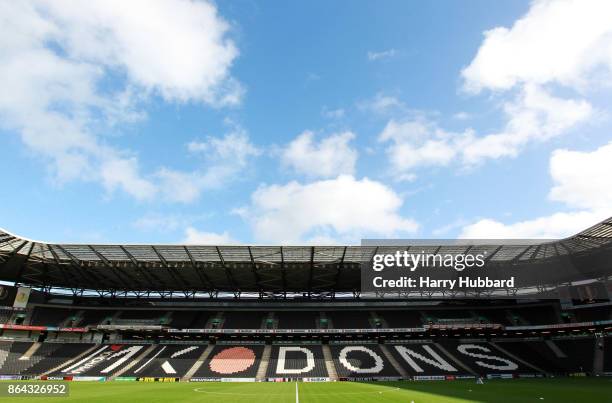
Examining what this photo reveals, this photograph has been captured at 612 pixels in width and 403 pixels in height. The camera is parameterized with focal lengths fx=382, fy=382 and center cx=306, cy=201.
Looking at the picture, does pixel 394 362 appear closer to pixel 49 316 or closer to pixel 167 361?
pixel 167 361

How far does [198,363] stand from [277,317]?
1492cm

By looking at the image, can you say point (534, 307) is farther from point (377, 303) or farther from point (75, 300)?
point (75, 300)

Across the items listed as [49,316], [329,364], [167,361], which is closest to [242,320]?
[167,361]

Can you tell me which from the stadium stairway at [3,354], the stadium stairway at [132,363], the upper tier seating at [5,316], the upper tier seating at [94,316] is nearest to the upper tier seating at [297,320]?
the stadium stairway at [132,363]

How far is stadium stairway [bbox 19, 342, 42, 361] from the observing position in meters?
52.0

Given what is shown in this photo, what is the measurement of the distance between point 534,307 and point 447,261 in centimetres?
2208

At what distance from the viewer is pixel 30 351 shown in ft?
177

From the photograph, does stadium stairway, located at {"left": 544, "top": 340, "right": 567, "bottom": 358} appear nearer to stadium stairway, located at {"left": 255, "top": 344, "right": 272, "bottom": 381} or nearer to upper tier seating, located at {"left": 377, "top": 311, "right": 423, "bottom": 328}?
upper tier seating, located at {"left": 377, "top": 311, "right": 423, "bottom": 328}

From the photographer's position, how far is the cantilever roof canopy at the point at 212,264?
151 ft

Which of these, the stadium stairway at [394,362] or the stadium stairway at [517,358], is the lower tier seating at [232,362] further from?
the stadium stairway at [517,358]

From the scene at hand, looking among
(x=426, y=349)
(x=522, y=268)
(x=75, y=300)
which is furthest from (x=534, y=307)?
(x=75, y=300)

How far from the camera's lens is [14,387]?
32344mm

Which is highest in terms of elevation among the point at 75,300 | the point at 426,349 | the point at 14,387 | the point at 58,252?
the point at 58,252

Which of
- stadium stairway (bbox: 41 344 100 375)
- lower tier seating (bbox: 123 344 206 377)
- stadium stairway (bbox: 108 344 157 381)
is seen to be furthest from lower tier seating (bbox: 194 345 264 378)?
stadium stairway (bbox: 41 344 100 375)
